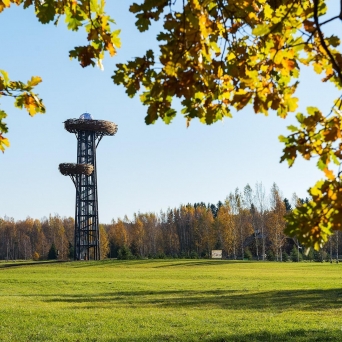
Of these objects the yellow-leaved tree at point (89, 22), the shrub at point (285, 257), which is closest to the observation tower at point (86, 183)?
the shrub at point (285, 257)

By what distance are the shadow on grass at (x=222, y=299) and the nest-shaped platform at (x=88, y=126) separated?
35911mm

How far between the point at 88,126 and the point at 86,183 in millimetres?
6462

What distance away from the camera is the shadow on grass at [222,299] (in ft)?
46.5

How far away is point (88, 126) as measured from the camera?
173 feet

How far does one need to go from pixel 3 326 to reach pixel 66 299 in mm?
6404

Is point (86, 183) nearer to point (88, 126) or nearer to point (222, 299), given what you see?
A: point (88, 126)

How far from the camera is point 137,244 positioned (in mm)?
73875

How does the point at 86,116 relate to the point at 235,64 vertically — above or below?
above

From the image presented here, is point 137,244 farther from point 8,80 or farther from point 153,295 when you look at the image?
point 8,80

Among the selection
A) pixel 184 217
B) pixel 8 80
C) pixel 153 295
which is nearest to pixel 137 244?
pixel 184 217

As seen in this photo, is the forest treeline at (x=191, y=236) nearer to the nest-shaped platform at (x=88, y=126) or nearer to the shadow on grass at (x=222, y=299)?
the nest-shaped platform at (x=88, y=126)

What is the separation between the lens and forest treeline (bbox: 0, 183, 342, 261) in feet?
192

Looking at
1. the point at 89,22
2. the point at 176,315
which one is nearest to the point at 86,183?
the point at 176,315

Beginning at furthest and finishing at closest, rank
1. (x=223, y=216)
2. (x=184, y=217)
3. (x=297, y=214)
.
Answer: (x=184, y=217) < (x=223, y=216) < (x=297, y=214)
